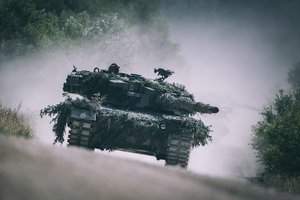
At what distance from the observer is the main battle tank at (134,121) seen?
1501 centimetres

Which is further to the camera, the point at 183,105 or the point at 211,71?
the point at 211,71

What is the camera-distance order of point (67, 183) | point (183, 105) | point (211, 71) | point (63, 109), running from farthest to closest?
point (211, 71) → point (183, 105) → point (63, 109) → point (67, 183)

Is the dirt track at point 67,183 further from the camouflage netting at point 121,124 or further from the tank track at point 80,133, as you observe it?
the camouflage netting at point 121,124

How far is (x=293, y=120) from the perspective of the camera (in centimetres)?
2417

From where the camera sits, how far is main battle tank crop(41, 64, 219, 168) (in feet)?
49.2

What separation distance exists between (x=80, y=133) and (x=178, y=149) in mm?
2816

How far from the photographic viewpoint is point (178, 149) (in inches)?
607

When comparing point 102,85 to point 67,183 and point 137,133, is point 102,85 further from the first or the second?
point 67,183

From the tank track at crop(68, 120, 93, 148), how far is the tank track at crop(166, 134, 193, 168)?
7.63ft

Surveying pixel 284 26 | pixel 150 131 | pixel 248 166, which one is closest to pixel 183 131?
pixel 150 131

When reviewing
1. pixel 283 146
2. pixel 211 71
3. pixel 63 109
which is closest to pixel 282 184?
pixel 283 146

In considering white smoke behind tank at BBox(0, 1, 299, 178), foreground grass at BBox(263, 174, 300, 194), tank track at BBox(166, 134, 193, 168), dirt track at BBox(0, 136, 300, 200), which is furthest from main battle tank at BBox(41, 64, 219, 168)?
white smoke behind tank at BBox(0, 1, 299, 178)

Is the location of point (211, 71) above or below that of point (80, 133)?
above

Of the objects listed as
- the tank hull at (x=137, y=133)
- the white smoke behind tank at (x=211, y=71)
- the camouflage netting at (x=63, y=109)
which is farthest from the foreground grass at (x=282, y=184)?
the white smoke behind tank at (x=211, y=71)
